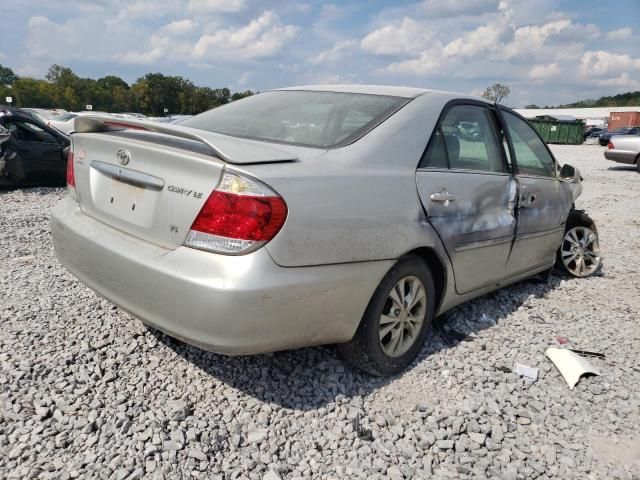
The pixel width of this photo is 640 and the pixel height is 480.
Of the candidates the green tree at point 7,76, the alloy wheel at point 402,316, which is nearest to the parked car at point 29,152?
the alloy wheel at point 402,316

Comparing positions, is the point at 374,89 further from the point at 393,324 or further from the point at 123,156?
the point at 123,156

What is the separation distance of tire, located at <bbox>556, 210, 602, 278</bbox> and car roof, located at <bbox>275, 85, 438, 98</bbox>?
8.28 ft

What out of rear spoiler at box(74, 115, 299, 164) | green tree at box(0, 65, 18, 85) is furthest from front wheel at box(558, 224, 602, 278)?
green tree at box(0, 65, 18, 85)

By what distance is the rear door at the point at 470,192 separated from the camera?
9.48 ft

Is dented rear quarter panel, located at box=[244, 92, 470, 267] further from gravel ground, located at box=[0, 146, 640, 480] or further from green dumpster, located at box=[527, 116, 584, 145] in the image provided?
green dumpster, located at box=[527, 116, 584, 145]

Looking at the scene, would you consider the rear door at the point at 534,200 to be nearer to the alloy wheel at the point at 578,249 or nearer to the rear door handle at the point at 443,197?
the alloy wheel at the point at 578,249

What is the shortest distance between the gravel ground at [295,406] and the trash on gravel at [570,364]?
0.20 feet

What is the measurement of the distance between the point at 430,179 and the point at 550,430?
1.42 metres

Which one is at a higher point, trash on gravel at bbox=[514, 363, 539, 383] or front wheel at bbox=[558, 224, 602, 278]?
front wheel at bbox=[558, 224, 602, 278]

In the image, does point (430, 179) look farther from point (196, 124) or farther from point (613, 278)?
point (613, 278)

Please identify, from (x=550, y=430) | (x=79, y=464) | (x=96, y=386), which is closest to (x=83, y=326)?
(x=96, y=386)

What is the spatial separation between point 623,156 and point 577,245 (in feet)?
48.2

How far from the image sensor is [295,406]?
101 inches

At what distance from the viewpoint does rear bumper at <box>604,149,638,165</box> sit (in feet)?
55.2
